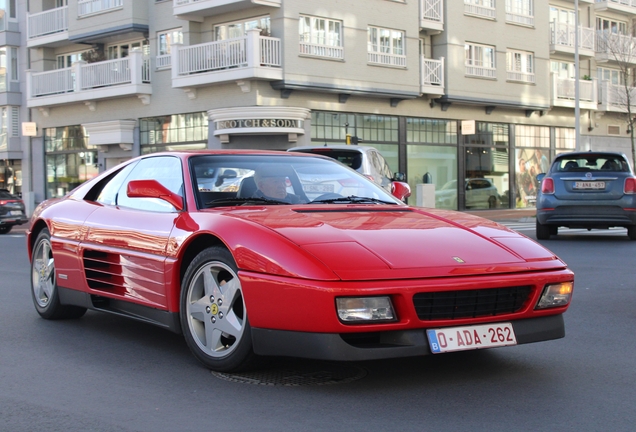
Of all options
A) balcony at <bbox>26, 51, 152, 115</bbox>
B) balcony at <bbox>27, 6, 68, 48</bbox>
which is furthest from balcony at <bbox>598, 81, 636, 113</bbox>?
balcony at <bbox>27, 6, 68, 48</bbox>

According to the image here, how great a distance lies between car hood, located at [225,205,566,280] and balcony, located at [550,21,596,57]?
33.6 metres

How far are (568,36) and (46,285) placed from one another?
3449 centimetres

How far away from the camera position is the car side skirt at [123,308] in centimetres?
528

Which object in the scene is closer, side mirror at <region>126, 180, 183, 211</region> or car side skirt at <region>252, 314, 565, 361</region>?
car side skirt at <region>252, 314, 565, 361</region>

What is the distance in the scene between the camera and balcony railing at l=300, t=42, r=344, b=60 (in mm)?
26953

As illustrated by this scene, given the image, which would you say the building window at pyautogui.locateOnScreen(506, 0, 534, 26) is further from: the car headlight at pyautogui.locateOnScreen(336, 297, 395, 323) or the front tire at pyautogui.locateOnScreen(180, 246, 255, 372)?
the car headlight at pyautogui.locateOnScreen(336, 297, 395, 323)

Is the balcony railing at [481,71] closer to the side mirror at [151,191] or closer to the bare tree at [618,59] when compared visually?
the bare tree at [618,59]

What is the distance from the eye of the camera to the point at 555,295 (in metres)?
4.84

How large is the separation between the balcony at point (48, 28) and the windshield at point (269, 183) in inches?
1142

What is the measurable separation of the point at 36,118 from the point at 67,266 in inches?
1209

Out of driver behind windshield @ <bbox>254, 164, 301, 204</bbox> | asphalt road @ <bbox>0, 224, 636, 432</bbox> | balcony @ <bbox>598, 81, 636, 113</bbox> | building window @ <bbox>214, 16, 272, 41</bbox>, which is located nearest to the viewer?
asphalt road @ <bbox>0, 224, 636, 432</bbox>

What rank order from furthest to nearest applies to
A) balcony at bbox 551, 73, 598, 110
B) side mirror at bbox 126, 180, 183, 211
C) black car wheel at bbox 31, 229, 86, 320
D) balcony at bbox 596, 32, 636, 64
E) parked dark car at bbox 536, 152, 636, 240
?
1. balcony at bbox 596, 32, 636, 64
2. balcony at bbox 551, 73, 598, 110
3. parked dark car at bbox 536, 152, 636, 240
4. black car wheel at bbox 31, 229, 86, 320
5. side mirror at bbox 126, 180, 183, 211

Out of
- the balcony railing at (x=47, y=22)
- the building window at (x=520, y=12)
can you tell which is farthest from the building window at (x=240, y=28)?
the building window at (x=520, y=12)

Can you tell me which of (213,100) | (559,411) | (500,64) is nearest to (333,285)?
(559,411)
